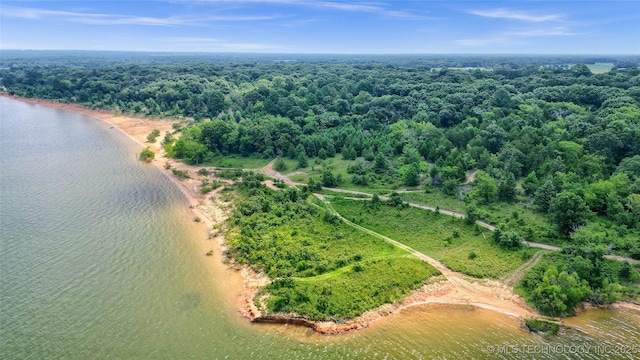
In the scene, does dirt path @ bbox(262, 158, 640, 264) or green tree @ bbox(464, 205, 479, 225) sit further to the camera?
green tree @ bbox(464, 205, 479, 225)

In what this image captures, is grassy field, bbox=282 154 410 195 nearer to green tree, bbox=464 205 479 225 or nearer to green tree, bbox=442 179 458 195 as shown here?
green tree, bbox=442 179 458 195

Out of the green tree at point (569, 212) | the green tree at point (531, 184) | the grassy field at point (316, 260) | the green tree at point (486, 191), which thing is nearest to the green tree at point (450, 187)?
the green tree at point (486, 191)

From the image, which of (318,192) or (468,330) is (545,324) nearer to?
(468,330)

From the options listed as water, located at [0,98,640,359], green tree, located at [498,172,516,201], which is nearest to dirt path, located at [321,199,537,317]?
water, located at [0,98,640,359]

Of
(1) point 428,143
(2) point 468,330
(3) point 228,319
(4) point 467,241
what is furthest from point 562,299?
(1) point 428,143

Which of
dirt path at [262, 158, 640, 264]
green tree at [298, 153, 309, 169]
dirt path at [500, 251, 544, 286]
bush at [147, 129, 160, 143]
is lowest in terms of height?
dirt path at [500, 251, 544, 286]

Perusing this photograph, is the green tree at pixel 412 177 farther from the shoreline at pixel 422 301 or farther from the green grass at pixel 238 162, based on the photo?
the green grass at pixel 238 162

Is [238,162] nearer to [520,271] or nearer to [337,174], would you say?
[337,174]
